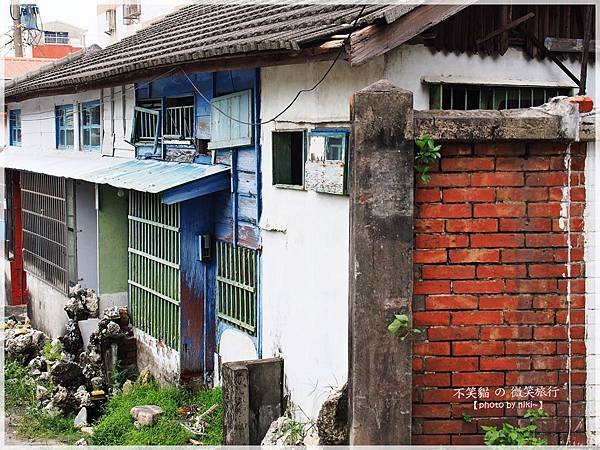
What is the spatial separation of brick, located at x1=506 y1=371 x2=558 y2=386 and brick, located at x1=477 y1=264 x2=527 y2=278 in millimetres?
553

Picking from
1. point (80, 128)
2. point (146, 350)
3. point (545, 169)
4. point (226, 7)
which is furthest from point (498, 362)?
point (80, 128)

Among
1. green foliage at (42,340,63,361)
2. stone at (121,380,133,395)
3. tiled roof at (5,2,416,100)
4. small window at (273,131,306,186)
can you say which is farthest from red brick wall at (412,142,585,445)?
green foliage at (42,340,63,361)

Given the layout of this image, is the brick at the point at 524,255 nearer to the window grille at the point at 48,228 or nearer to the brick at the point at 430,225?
the brick at the point at 430,225

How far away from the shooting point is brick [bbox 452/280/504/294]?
5.08m

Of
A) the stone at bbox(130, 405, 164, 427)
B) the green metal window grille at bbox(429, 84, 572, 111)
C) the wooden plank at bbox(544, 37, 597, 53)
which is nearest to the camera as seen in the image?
the green metal window grille at bbox(429, 84, 572, 111)

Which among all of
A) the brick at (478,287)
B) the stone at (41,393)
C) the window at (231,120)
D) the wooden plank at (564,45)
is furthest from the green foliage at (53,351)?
the brick at (478,287)

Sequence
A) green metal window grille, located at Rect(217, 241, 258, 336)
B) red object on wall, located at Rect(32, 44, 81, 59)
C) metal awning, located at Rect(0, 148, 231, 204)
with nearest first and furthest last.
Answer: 1. green metal window grille, located at Rect(217, 241, 258, 336)
2. metal awning, located at Rect(0, 148, 231, 204)
3. red object on wall, located at Rect(32, 44, 81, 59)

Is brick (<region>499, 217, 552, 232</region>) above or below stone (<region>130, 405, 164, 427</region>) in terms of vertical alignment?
above

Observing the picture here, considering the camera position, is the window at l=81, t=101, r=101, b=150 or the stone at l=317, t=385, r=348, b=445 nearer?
the stone at l=317, t=385, r=348, b=445

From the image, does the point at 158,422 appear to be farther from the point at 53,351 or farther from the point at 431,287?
the point at 431,287

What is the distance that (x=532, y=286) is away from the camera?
16.8 feet

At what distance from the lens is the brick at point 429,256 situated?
5.05 metres

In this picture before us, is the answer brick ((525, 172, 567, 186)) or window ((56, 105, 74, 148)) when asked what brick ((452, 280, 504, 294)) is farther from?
window ((56, 105, 74, 148))

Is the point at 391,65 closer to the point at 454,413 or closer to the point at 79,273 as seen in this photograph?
the point at 454,413
